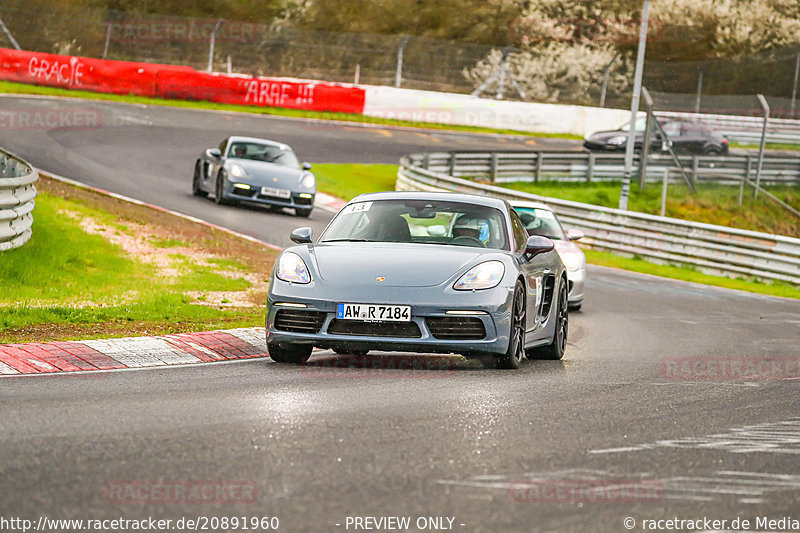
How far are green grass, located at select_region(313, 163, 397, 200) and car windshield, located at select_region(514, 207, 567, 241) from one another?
38.5 feet

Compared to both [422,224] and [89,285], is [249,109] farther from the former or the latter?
[422,224]

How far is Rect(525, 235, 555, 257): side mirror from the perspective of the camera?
9945 mm

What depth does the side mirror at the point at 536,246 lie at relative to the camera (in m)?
9.95

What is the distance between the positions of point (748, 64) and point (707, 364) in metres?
40.0

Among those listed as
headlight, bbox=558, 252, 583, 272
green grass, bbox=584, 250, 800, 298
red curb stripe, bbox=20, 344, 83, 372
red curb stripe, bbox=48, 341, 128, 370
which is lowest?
green grass, bbox=584, 250, 800, 298

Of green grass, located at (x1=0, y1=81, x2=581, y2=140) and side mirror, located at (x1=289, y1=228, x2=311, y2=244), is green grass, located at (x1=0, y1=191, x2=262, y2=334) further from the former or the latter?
green grass, located at (x1=0, y1=81, x2=581, y2=140)

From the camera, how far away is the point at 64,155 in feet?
90.7

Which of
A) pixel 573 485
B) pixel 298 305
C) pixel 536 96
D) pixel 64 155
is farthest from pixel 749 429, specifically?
pixel 536 96

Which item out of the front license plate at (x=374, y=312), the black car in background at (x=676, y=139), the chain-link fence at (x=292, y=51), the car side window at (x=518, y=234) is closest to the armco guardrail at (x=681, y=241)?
the black car in background at (x=676, y=139)

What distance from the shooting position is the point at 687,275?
2377 cm

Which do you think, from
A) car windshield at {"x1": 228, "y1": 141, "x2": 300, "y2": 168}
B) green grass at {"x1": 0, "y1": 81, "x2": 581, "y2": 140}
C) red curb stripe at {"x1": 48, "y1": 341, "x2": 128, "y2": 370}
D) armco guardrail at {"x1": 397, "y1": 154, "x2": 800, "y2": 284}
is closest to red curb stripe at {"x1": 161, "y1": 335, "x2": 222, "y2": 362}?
red curb stripe at {"x1": 48, "y1": 341, "x2": 128, "y2": 370}

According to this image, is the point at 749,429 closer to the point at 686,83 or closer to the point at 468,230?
the point at 468,230

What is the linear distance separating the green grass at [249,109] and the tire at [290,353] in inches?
1252

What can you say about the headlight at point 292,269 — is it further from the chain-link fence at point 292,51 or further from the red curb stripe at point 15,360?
the chain-link fence at point 292,51
